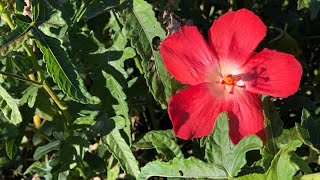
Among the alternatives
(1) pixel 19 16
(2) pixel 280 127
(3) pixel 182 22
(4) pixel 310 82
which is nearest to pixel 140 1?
(3) pixel 182 22

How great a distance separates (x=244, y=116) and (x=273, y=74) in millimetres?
117

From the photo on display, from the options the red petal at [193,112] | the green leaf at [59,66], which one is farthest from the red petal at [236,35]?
the green leaf at [59,66]

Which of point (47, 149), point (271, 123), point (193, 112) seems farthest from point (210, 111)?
point (47, 149)

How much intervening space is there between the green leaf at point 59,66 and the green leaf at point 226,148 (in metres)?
0.32

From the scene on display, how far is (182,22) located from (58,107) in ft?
1.48

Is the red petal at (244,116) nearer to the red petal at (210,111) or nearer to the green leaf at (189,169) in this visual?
the red petal at (210,111)

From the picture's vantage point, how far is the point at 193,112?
4.49 ft

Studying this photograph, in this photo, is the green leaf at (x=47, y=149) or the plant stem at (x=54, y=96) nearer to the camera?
the plant stem at (x=54, y=96)

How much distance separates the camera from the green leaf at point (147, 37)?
1.41 metres

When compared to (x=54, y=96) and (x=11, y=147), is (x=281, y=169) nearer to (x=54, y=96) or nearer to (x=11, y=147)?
(x=54, y=96)

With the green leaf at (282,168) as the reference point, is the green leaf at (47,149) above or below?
below

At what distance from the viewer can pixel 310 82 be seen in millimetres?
2010

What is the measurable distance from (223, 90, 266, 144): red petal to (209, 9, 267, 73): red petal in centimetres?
9

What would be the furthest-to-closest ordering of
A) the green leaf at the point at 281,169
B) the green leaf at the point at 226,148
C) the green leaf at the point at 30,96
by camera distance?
the green leaf at the point at 30,96
the green leaf at the point at 226,148
the green leaf at the point at 281,169
